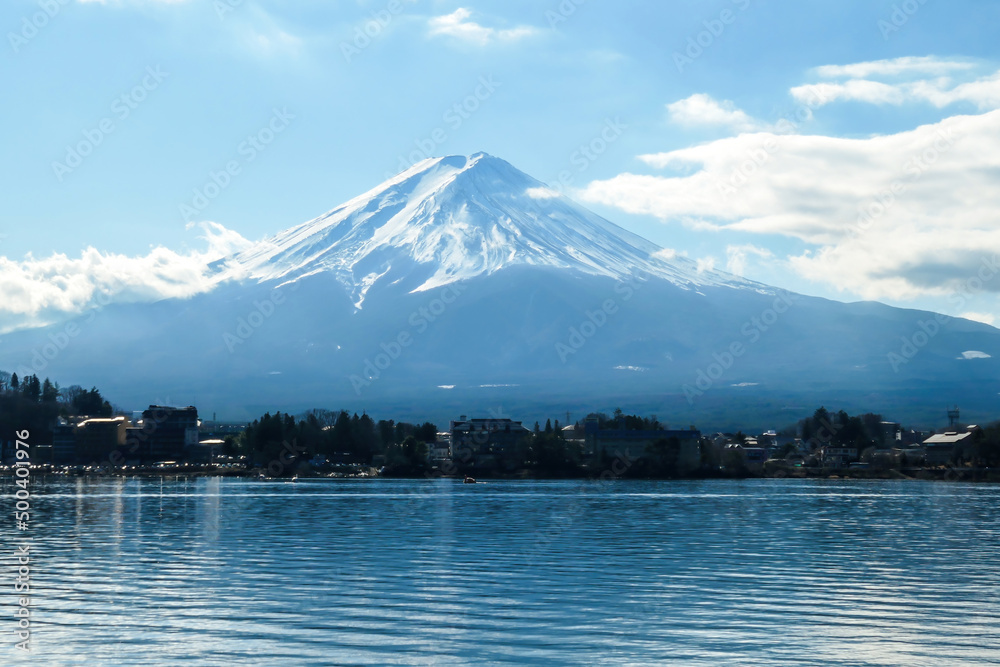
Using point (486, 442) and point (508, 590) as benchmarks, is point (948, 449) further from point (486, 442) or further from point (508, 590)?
point (508, 590)

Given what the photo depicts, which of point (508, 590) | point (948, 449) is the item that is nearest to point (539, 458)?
point (948, 449)

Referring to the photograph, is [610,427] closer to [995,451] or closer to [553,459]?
[553,459]

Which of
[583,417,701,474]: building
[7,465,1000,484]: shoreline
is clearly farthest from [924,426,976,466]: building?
[583,417,701,474]: building

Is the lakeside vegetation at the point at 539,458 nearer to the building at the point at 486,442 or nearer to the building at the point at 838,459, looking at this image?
the building at the point at 486,442

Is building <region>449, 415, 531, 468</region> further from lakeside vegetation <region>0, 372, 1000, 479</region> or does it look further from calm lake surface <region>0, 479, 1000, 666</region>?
calm lake surface <region>0, 479, 1000, 666</region>

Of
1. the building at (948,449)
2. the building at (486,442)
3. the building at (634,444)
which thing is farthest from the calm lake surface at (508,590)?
the building at (948,449)

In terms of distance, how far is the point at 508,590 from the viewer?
36281mm

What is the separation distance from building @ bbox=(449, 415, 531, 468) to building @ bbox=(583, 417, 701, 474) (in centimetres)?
1151

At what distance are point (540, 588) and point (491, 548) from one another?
46.2ft

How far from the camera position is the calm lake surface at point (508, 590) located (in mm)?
26844

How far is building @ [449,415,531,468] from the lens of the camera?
174 m

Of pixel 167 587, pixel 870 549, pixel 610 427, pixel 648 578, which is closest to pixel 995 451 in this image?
pixel 610 427

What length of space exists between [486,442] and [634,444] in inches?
979

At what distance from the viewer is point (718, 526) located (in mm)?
65000
